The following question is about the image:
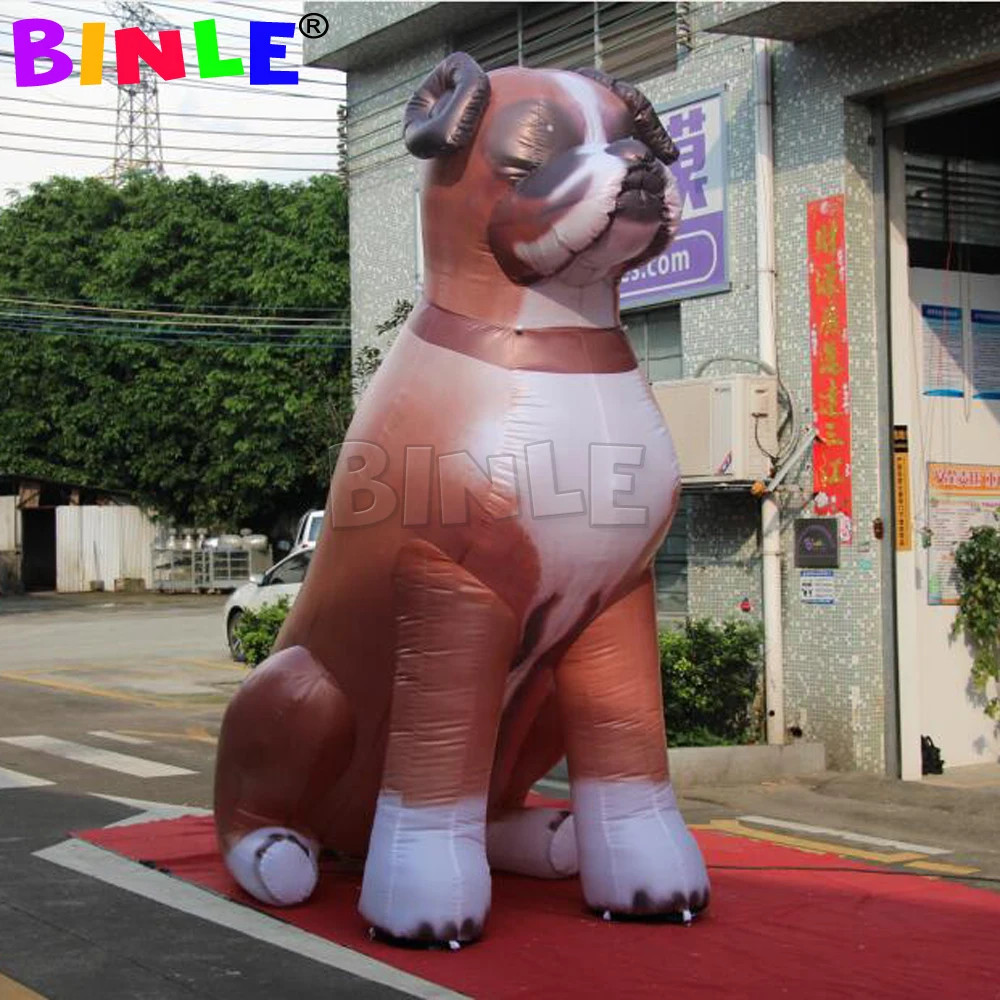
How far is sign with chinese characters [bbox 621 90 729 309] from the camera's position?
11.3 meters

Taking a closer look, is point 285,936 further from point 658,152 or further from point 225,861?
point 658,152

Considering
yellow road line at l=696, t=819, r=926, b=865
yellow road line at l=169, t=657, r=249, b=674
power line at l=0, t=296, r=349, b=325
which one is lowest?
yellow road line at l=696, t=819, r=926, b=865

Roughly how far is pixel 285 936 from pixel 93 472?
96.1 feet

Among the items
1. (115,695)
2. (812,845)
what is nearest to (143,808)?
(812,845)

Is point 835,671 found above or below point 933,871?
above

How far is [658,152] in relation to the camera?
5.54 meters

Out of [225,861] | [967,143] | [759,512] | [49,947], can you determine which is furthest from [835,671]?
[49,947]

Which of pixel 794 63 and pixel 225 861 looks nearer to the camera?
pixel 225 861

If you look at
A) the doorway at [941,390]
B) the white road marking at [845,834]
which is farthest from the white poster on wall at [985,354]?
the white road marking at [845,834]

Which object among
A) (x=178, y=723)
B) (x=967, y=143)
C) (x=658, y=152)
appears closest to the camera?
(x=658, y=152)

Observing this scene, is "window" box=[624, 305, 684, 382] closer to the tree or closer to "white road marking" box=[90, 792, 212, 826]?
"white road marking" box=[90, 792, 212, 826]

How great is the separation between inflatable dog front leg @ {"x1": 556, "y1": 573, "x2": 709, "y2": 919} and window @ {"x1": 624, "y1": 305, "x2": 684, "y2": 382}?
6.54 m

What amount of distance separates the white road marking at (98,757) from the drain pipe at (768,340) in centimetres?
406

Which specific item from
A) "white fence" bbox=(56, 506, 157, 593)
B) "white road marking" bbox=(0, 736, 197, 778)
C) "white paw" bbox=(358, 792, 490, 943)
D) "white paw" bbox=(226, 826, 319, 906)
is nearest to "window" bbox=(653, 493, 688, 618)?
"white road marking" bbox=(0, 736, 197, 778)
